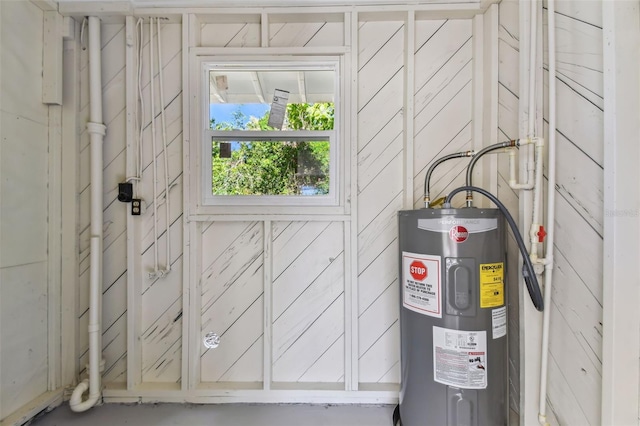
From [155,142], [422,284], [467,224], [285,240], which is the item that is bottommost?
[422,284]

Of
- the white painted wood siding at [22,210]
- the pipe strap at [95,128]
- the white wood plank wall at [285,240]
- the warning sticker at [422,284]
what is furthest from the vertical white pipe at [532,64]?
the white painted wood siding at [22,210]

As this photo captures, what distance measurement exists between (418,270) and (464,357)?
0.37 m

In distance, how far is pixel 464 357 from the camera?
983 millimetres

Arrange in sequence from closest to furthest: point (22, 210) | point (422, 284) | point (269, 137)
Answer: point (422, 284), point (22, 210), point (269, 137)

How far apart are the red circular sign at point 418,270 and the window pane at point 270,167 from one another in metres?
0.63

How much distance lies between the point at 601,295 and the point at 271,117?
63.6 inches

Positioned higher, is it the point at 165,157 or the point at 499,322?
the point at 165,157

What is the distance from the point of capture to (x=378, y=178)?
1.42 meters

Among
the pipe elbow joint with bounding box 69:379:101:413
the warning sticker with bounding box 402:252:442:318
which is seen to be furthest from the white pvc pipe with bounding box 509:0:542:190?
the pipe elbow joint with bounding box 69:379:101:413

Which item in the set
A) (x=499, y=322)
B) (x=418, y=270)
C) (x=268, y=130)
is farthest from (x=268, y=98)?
(x=499, y=322)

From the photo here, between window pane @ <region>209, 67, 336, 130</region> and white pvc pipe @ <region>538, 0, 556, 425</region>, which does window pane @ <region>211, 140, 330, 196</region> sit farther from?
white pvc pipe @ <region>538, 0, 556, 425</region>

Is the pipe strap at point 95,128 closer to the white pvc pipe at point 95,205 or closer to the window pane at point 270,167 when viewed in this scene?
the white pvc pipe at point 95,205

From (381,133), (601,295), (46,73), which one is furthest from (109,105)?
(601,295)

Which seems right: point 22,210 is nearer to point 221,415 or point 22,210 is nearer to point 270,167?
point 270,167
